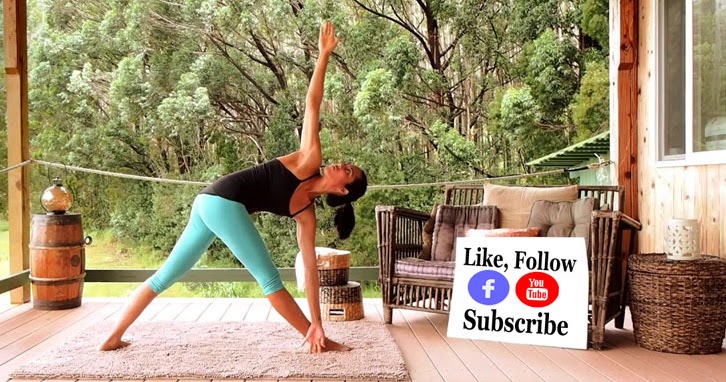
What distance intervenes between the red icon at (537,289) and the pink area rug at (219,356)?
0.77 metres

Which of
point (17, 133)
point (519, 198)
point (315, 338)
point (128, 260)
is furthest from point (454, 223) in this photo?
point (128, 260)

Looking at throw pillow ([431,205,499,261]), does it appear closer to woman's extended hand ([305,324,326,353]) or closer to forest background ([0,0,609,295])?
woman's extended hand ([305,324,326,353])

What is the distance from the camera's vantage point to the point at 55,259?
4938 millimetres

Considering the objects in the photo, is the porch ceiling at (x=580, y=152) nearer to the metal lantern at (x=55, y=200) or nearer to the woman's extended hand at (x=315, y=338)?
the woman's extended hand at (x=315, y=338)

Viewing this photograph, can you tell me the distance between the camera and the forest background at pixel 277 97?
8719mm

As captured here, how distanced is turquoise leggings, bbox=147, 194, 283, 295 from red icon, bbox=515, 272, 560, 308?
1356 millimetres

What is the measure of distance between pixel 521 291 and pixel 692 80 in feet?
5.51

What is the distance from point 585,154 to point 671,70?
2.24m

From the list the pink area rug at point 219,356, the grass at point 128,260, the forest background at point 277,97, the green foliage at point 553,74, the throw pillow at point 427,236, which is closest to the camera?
the pink area rug at point 219,356

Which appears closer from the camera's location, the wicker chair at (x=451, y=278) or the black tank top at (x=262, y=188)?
the black tank top at (x=262, y=188)

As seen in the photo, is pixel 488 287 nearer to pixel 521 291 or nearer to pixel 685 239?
pixel 521 291

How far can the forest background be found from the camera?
8.72 m

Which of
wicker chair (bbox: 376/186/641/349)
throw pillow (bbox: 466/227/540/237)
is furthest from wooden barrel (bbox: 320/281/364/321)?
throw pillow (bbox: 466/227/540/237)

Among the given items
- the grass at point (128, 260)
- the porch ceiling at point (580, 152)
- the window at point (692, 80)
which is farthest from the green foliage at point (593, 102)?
the window at point (692, 80)
